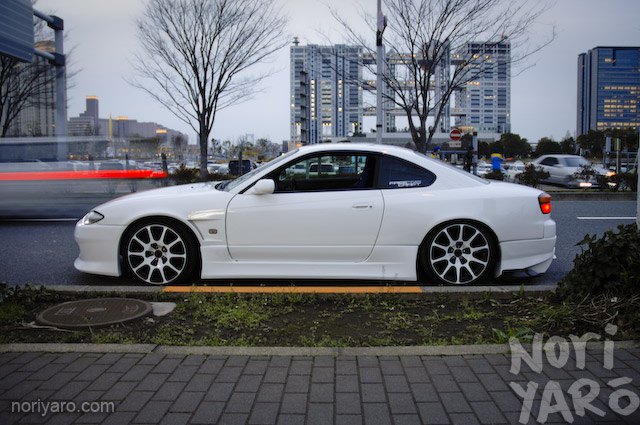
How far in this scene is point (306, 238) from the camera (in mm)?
5504

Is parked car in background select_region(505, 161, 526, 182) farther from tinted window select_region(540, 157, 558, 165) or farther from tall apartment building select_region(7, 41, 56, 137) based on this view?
tall apartment building select_region(7, 41, 56, 137)

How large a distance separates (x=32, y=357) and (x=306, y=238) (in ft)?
8.69

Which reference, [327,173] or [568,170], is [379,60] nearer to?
[327,173]

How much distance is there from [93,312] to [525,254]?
159 inches

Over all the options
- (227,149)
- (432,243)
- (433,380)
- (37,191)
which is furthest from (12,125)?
(227,149)

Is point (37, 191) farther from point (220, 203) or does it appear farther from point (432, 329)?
point (432, 329)

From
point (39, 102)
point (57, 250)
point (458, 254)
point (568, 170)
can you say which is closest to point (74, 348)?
point (458, 254)

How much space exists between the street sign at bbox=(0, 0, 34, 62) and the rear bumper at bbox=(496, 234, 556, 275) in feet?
15.4

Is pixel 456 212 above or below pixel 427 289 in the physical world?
above

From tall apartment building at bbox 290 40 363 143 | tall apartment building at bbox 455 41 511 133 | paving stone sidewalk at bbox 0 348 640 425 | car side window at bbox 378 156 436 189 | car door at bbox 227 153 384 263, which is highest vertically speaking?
tall apartment building at bbox 455 41 511 133

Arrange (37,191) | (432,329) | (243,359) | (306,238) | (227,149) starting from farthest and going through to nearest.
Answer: (227,149) < (37,191) < (306,238) < (432,329) < (243,359)

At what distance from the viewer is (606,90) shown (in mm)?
62125

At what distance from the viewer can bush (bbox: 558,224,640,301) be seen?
4125 mm

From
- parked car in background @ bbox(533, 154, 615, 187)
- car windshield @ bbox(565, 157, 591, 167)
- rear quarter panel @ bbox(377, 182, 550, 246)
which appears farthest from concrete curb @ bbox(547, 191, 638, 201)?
rear quarter panel @ bbox(377, 182, 550, 246)
